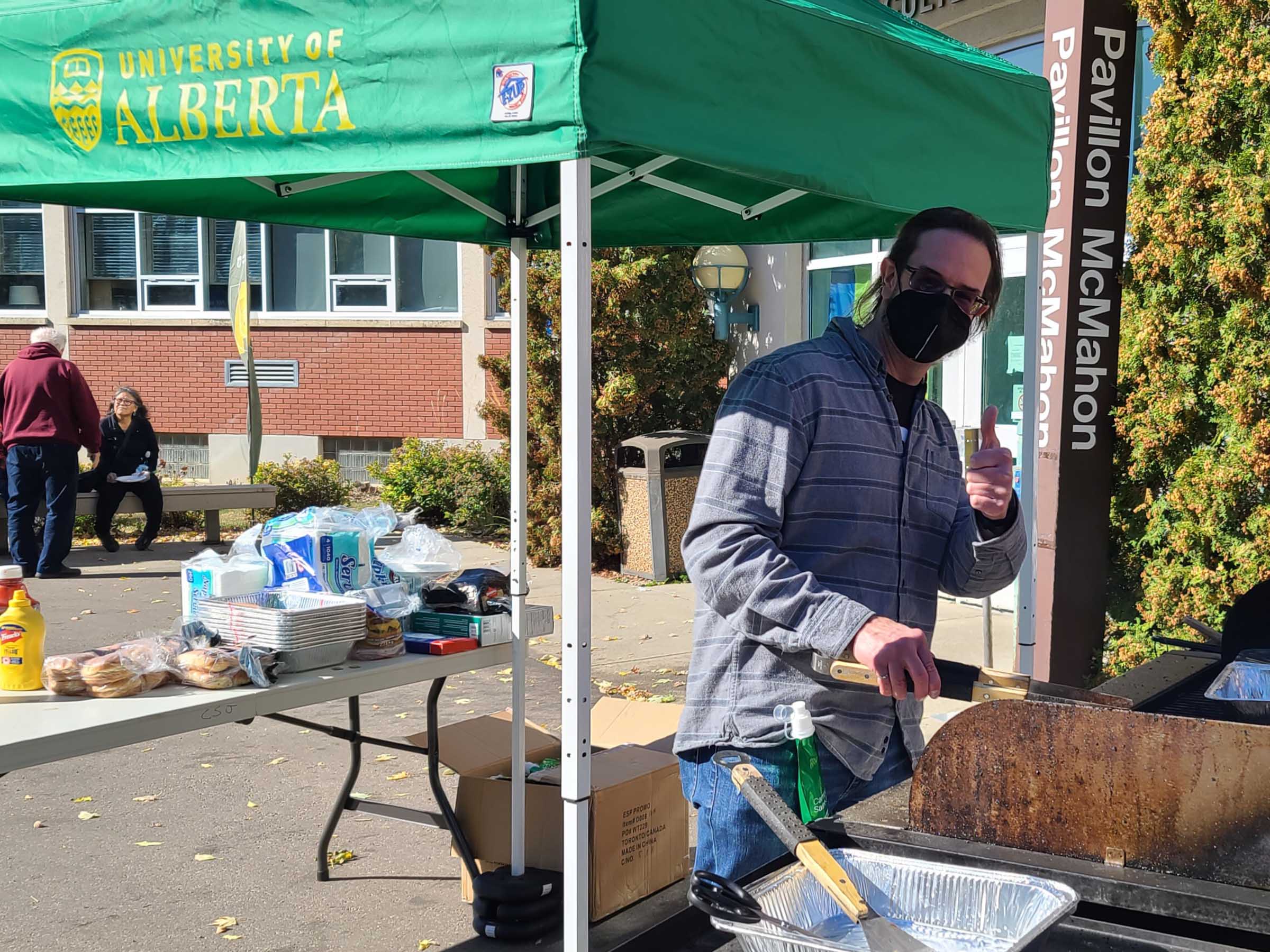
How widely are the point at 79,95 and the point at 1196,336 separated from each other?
4654 mm

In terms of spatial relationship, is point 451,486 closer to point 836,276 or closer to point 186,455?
point 836,276

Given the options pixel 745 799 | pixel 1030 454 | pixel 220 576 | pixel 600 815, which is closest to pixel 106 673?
pixel 220 576

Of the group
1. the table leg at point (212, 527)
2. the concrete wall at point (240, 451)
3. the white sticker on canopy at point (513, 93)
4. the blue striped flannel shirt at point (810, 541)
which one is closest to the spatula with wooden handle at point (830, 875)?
the blue striped flannel shirt at point (810, 541)

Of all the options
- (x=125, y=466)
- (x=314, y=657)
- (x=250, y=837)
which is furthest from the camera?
(x=125, y=466)

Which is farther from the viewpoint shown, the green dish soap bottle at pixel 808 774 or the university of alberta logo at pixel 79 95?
the university of alberta logo at pixel 79 95

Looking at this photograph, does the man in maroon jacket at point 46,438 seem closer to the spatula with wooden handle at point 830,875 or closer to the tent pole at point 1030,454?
the tent pole at point 1030,454

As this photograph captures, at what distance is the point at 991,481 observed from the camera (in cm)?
218

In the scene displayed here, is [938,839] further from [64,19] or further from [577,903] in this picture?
[64,19]

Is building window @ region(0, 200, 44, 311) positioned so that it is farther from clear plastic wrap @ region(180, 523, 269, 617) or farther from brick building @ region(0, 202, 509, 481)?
clear plastic wrap @ region(180, 523, 269, 617)

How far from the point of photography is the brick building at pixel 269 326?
51.3 feet

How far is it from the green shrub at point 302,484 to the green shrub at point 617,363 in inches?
129

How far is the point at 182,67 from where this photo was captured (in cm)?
271

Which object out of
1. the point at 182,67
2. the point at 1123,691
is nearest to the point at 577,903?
the point at 1123,691

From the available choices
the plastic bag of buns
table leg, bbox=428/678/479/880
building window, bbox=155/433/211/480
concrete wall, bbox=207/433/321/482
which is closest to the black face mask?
the plastic bag of buns
